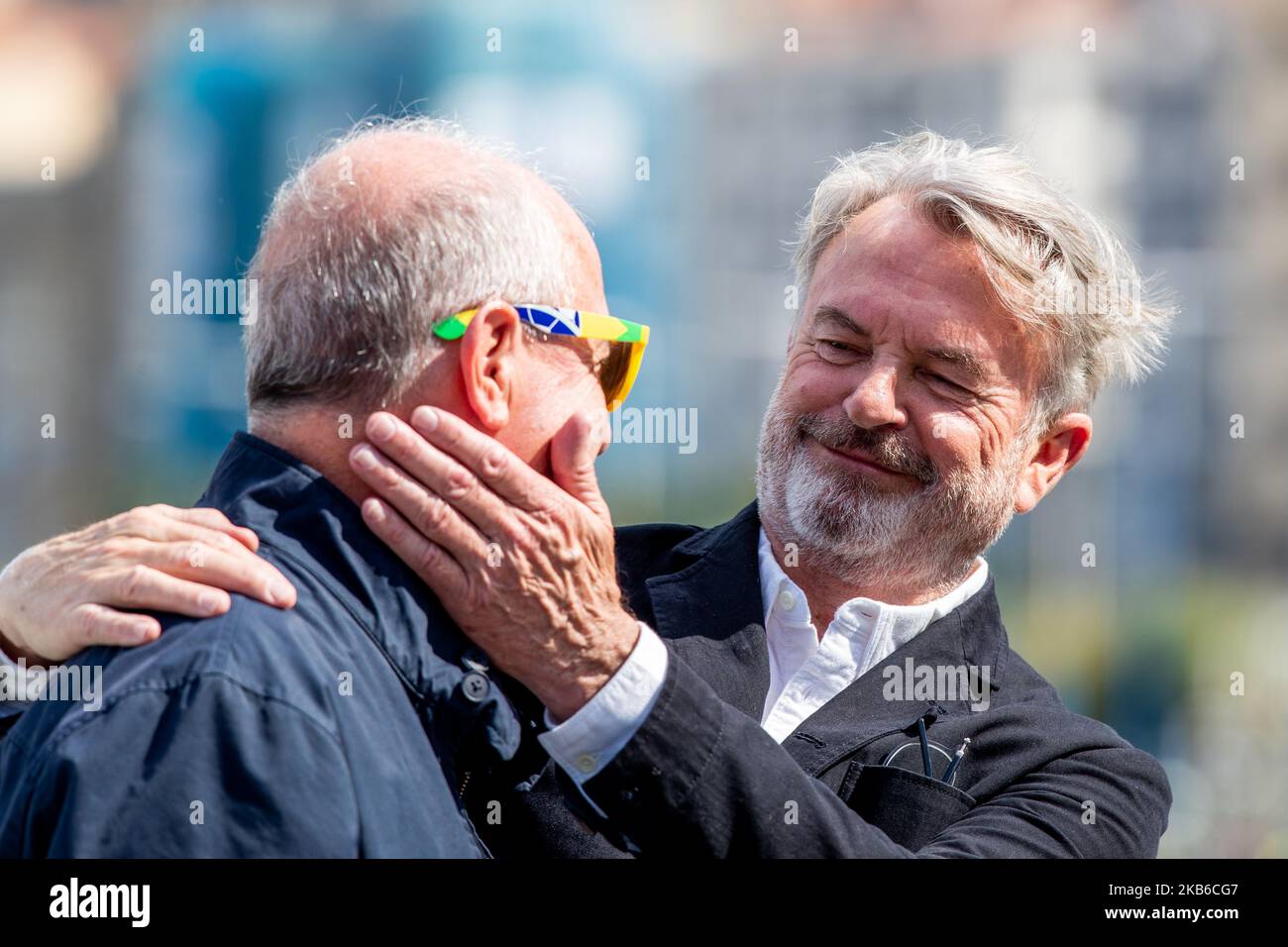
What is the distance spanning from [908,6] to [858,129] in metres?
3.38

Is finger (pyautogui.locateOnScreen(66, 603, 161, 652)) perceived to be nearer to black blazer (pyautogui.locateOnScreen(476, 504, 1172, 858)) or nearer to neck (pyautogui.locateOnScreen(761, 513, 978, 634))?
black blazer (pyautogui.locateOnScreen(476, 504, 1172, 858))

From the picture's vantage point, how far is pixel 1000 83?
34.7m

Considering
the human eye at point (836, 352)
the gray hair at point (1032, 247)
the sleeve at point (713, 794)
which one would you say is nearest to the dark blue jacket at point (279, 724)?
the sleeve at point (713, 794)

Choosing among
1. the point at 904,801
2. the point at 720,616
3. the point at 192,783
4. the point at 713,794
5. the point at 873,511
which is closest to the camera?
the point at 192,783

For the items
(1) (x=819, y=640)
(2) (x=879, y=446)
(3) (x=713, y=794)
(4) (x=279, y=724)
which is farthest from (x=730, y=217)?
(4) (x=279, y=724)

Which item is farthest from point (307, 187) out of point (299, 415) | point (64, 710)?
point (64, 710)

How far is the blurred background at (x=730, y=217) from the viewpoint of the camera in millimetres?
17375

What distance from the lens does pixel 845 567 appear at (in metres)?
3.33

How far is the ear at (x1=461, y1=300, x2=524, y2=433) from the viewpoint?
211cm

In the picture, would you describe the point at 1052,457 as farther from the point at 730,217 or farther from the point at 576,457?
the point at 730,217

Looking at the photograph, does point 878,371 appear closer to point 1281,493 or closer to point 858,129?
point 858,129

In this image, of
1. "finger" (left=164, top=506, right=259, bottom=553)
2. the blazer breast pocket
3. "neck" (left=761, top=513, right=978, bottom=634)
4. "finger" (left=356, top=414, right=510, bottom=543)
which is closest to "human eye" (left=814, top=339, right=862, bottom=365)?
"neck" (left=761, top=513, right=978, bottom=634)

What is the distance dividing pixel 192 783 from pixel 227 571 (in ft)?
1.02

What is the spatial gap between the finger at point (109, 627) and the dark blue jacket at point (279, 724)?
0.02 meters
